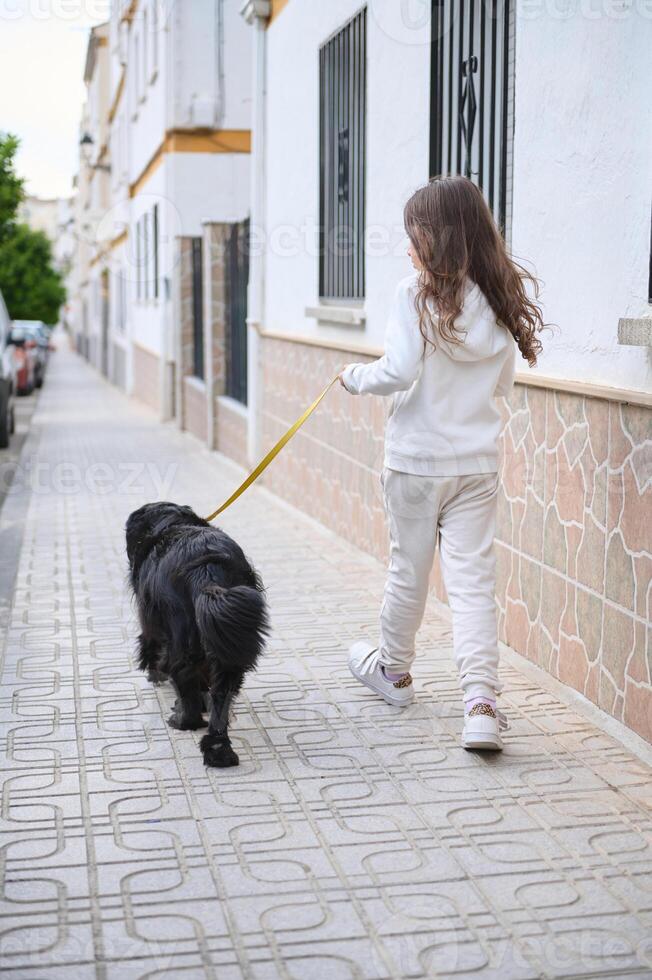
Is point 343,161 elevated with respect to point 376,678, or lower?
elevated

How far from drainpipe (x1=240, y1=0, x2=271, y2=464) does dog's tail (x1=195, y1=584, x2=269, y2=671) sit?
7972 mm

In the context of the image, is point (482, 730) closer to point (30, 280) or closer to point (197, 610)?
point (197, 610)

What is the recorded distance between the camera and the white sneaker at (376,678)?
503 centimetres

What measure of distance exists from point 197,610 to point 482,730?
3.56 feet

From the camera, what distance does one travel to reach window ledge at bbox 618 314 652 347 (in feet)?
14.0

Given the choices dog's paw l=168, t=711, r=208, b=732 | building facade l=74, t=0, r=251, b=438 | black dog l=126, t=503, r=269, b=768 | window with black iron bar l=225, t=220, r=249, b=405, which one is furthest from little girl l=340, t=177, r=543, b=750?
building facade l=74, t=0, r=251, b=438

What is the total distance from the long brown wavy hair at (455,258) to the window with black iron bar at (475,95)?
5.53 feet

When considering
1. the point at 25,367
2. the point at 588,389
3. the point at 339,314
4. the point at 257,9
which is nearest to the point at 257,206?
the point at 257,9

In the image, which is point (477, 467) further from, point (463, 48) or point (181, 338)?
point (181, 338)

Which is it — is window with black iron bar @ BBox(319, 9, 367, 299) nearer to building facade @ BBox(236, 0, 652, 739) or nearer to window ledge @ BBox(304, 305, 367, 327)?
building facade @ BBox(236, 0, 652, 739)

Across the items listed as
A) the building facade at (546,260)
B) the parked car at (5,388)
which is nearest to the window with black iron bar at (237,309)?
the parked car at (5,388)

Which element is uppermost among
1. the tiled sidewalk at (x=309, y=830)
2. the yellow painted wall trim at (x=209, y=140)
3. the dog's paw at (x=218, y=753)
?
the yellow painted wall trim at (x=209, y=140)

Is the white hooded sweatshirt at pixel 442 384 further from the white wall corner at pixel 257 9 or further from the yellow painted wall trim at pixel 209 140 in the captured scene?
the yellow painted wall trim at pixel 209 140

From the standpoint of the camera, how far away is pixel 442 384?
14.4 feet
